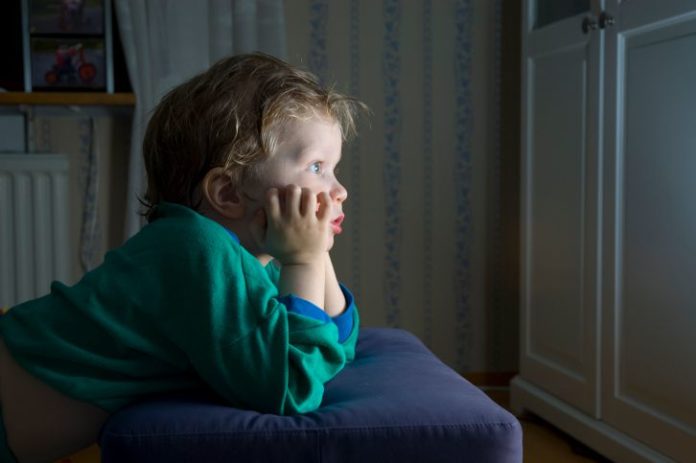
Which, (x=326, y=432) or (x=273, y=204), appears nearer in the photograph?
(x=326, y=432)

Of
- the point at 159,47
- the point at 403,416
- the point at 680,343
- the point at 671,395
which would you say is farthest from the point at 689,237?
the point at 159,47

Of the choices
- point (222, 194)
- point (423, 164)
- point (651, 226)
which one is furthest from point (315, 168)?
point (423, 164)

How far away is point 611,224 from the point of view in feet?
6.50

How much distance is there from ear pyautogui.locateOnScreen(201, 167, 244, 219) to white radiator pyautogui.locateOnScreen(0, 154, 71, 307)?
1.45 metres

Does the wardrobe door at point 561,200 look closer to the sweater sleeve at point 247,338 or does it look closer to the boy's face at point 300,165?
the boy's face at point 300,165

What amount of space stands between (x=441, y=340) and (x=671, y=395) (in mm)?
1145

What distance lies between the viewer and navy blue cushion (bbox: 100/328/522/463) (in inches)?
36.7

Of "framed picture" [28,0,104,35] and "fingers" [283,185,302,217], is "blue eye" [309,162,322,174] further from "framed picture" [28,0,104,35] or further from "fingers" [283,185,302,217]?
"framed picture" [28,0,104,35]

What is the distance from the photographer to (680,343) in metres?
1.74

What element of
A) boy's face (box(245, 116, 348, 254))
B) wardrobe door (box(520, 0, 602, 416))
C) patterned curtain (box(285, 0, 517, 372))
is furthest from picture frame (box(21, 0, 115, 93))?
boy's face (box(245, 116, 348, 254))

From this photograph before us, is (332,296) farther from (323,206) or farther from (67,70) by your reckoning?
(67,70)

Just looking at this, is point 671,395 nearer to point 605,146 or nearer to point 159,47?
point 605,146

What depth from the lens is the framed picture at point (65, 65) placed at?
246 centimetres

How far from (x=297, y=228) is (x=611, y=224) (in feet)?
3.68
